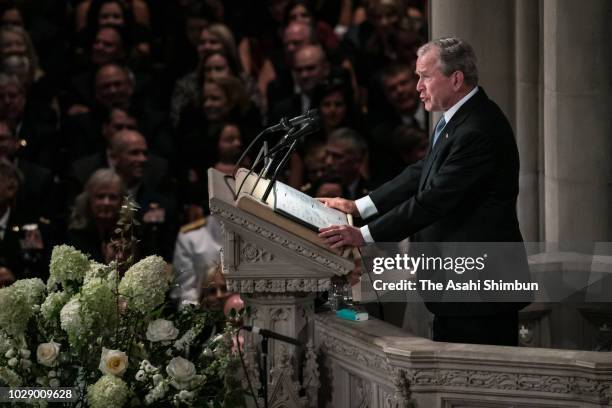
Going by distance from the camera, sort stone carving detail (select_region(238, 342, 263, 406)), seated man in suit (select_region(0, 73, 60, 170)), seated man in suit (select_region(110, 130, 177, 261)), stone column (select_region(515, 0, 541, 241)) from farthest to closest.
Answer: seated man in suit (select_region(0, 73, 60, 170)), seated man in suit (select_region(110, 130, 177, 261)), stone column (select_region(515, 0, 541, 241)), stone carving detail (select_region(238, 342, 263, 406))

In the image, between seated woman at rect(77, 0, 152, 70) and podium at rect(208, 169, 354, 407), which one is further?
seated woman at rect(77, 0, 152, 70)

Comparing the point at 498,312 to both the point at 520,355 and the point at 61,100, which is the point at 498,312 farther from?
the point at 61,100

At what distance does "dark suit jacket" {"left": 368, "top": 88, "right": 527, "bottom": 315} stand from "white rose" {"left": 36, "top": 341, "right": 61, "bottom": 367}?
115 cm

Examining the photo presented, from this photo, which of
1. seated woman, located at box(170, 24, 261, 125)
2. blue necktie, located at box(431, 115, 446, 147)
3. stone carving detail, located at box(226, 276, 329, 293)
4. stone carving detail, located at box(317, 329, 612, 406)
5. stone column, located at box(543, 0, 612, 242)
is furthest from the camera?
seated woman, located at box(170, 24, 261, 125)

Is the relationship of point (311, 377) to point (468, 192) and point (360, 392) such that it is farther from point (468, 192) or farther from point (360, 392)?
point (468, 192)

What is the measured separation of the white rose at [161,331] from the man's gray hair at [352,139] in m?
4.87

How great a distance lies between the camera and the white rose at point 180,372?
430cm

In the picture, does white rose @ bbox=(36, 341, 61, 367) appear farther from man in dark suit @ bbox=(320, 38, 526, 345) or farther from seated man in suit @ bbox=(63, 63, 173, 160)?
seated man in suit @ bbox=(63, 63, 173, 160)

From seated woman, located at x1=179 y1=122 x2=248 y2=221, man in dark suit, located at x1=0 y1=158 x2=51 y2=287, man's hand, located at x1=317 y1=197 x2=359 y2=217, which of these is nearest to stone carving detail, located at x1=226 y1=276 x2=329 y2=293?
man's hand, located at x1=317 y1=197 x2=359 y2=217

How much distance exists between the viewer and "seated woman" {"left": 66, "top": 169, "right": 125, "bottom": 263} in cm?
831

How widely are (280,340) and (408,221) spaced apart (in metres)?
0.60

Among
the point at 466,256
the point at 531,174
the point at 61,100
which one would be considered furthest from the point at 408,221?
the point at 61,100

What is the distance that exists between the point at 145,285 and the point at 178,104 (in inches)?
219

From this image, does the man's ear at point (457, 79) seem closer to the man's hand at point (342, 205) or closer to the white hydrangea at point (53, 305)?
the man's hand at point (342, 205)
